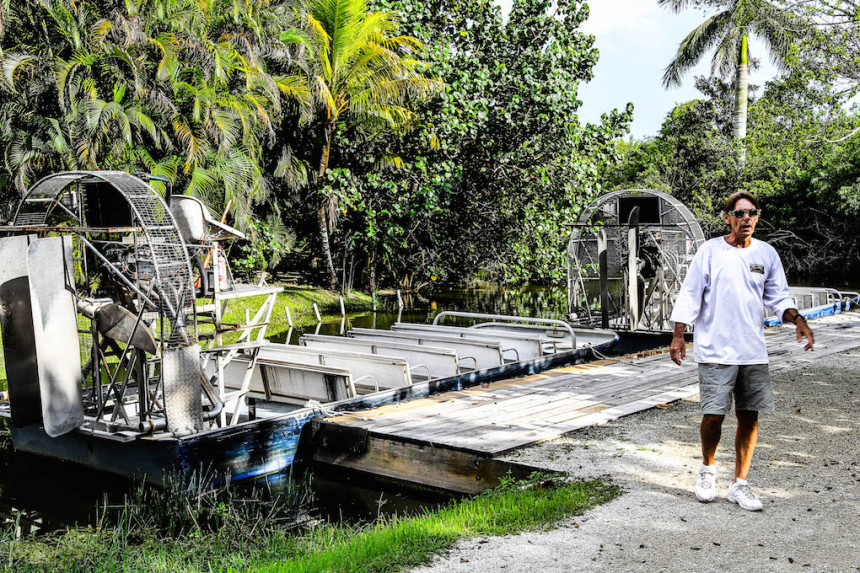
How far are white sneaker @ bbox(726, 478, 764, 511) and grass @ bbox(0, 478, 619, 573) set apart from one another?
876mm

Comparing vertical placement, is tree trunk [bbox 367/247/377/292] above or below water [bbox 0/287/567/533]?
above

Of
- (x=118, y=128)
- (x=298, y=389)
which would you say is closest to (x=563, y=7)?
(x=118, y=128)

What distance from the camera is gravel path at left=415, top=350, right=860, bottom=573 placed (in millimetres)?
4883

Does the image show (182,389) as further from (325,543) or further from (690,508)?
(690,508)

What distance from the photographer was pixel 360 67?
27609 mm

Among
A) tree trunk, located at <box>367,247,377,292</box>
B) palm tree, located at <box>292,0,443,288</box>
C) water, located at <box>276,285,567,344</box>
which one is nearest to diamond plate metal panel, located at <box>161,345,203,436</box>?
water, located at <box>276,285,567,344</box>

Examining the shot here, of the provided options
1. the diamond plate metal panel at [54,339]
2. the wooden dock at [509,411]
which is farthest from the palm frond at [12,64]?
the wooden dock at [509,411]

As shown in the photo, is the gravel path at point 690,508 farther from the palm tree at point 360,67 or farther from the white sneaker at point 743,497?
the palm tree at point 360,67

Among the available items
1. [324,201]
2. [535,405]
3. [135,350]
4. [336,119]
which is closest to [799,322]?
[535,405]

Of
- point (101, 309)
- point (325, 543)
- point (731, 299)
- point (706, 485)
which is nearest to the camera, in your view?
point (731, 299)

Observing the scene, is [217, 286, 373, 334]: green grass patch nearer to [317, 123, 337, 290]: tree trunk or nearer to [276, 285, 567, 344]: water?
[276, 285, 567, 344]: water

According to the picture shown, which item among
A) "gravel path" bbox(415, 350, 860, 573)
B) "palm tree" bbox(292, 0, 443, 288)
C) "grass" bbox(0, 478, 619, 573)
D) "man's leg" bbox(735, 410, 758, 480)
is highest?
"palm tree" bbox(292, 0, 443, 288)

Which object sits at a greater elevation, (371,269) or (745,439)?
(371,269)

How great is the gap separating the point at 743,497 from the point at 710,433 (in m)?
0.50
